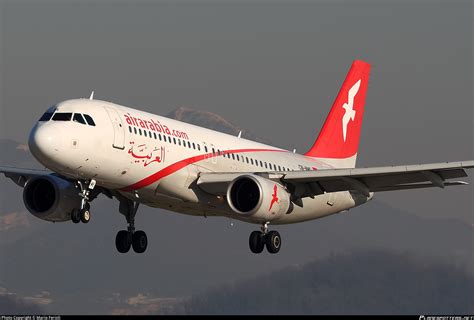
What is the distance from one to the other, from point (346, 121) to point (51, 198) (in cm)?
1732

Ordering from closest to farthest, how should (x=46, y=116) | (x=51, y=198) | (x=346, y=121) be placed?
(x=46, y=116), (x=51, y=198), (x=346, y=121)

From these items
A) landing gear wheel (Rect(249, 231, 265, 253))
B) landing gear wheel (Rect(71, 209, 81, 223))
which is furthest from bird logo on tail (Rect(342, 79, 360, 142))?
landing gear wheel (Rect(71, 209, 81, 223))

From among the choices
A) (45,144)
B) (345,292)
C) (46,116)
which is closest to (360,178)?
(46,116)

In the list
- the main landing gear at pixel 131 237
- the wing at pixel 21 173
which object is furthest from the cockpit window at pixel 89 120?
the main landing gear at pixel 131 237

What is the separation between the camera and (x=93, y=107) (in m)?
38.6

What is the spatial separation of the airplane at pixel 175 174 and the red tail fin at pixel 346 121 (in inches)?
159

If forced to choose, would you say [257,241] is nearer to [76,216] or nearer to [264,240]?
[264,240]

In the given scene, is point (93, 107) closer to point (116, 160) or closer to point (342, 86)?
point (116, 160)

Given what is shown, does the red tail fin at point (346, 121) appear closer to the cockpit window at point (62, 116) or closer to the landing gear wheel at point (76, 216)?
the landing gear wheel at point (76, 216)

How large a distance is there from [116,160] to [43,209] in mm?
6856

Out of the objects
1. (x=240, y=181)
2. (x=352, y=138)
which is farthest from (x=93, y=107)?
(x=352, y=138)

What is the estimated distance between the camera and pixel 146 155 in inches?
1553

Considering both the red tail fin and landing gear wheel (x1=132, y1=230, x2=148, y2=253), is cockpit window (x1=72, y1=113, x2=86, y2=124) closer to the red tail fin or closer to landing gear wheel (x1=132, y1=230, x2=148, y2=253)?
landing gear wheel (x1=132, y1=230, x2=148, y2=253)

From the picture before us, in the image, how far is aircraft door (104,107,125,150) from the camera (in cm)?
3825
